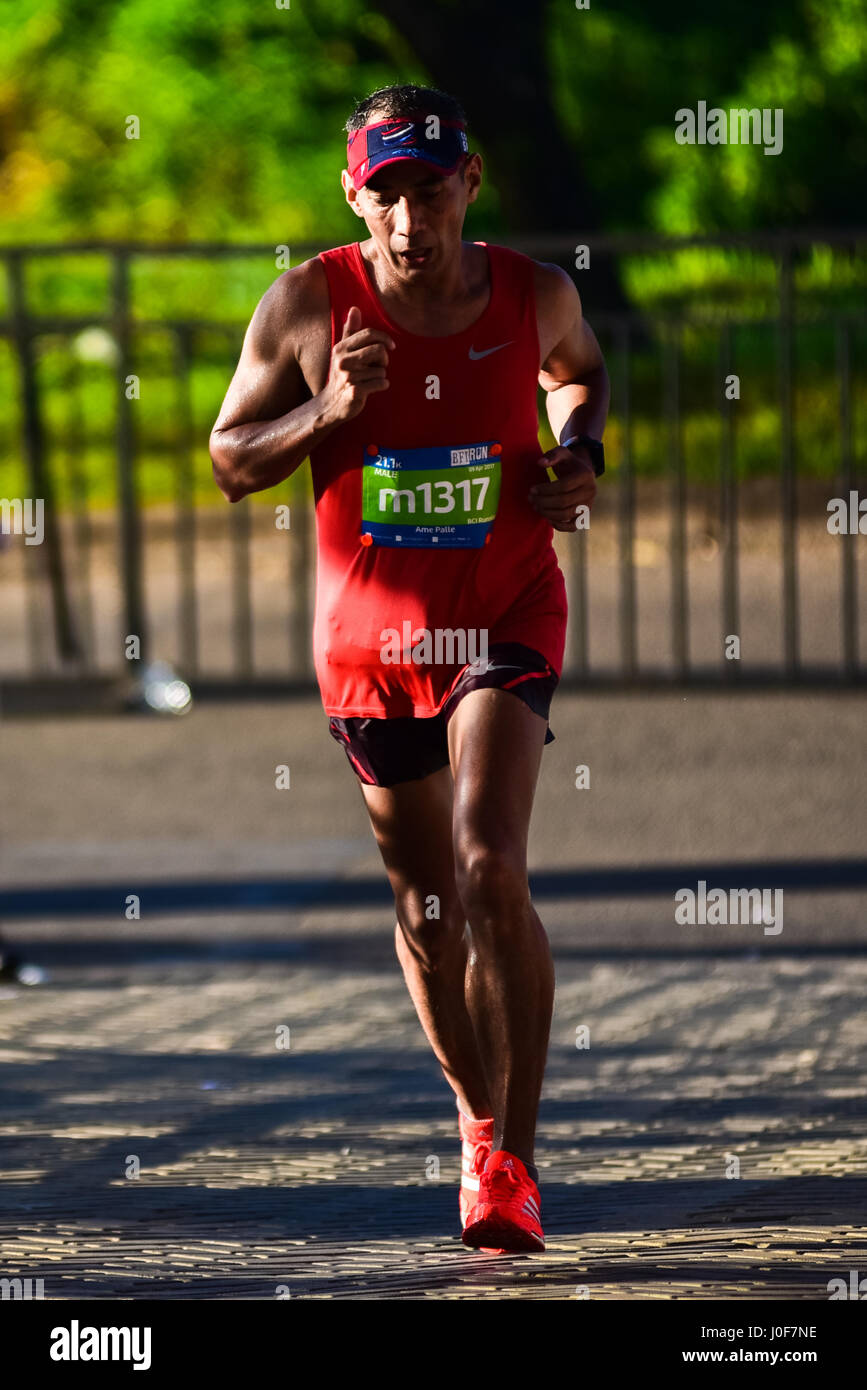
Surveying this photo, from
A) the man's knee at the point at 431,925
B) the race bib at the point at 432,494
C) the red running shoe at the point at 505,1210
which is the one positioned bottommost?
the red running shoe at the point at 505,1210

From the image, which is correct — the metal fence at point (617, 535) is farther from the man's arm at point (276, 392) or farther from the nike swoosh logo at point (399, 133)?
the nike swoosh logo at point (399, 133)

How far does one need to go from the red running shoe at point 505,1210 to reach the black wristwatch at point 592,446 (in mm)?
1263

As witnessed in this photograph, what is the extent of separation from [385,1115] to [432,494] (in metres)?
1.64

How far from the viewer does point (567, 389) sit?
184 inches

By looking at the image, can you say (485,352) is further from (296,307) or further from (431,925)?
(431,925)

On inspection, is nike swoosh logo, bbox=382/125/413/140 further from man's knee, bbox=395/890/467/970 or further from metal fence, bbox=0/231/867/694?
metal fence, bbox=0/231/867/694

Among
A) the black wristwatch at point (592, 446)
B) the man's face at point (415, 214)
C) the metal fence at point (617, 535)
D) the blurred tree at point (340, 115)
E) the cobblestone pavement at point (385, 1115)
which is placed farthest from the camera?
the blurred tree at point (340, 115)

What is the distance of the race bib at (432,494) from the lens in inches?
170

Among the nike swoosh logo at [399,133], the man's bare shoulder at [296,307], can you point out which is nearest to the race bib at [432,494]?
the man's bare shoulder at [296,307]

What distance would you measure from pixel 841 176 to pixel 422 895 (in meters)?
19.3

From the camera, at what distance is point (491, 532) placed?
438 cm

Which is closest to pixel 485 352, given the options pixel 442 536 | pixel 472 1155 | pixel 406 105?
pixel 442 536
